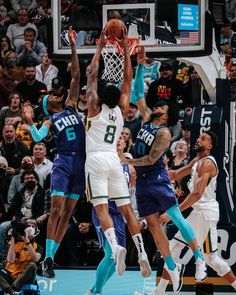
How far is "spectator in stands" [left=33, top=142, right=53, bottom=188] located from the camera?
1817cm

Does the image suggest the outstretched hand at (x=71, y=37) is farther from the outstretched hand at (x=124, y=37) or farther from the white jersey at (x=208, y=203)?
the white jersey at (x=208, y=203)

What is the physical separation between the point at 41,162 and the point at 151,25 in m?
3.95

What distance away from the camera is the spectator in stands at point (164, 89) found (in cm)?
1923

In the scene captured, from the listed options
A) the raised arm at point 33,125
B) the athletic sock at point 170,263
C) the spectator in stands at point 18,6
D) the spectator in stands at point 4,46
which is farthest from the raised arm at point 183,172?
the spectator in stands at point 18,6

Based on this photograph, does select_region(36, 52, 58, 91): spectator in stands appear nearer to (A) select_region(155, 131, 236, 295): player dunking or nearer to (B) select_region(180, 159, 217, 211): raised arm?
(A) select_region(155, 131, 236, 295): player dunking

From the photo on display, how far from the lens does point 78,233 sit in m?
17.4

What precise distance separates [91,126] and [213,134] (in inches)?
72.7

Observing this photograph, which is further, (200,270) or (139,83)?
(139,83)

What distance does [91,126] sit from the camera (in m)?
13.8

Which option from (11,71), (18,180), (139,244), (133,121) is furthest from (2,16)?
(139,244)

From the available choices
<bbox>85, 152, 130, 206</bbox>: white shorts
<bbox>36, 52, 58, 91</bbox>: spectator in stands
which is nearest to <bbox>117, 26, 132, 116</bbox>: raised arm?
<bbox>85, 152, 130, 206</bbox>: white shorts

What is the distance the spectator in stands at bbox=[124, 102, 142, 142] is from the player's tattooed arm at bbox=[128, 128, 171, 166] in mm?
4597

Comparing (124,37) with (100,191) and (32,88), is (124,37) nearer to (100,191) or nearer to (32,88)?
(100,191)

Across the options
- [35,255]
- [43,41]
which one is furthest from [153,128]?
[43,41]
